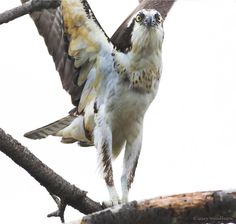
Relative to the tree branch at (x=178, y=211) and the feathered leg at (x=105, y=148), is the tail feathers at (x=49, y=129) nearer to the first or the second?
the feathered leg at (x=105, y=148)

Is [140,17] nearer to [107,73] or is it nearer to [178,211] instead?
[107,73]

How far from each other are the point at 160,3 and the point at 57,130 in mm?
2808

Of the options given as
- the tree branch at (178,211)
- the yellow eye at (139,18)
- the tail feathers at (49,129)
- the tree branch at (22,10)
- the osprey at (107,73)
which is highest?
the tree branch at (22,10)

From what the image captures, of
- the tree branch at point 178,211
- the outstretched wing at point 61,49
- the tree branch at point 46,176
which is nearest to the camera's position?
the tree branch at point 178,211

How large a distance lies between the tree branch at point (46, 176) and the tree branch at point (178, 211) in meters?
0.69

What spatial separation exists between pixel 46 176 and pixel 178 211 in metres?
1.11

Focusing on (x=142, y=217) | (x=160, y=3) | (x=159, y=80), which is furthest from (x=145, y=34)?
(x=160, y=3)

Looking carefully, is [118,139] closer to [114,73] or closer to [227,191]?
[114,73]

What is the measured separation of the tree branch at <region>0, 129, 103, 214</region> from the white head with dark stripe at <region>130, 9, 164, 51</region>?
1582mm

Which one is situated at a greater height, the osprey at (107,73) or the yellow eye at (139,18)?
the yellow eye at (139,18)

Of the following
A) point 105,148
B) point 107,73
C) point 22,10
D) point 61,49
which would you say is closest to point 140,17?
point 107,73

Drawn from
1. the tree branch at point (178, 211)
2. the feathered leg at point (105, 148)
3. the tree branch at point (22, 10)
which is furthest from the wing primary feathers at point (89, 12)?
the tree branch at point (178, 211)

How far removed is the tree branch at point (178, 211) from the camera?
215 inches

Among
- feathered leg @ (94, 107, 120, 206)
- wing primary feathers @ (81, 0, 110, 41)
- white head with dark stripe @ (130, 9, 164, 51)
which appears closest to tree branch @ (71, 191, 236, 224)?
feathered leg @ (94, 107, 120, 206)
